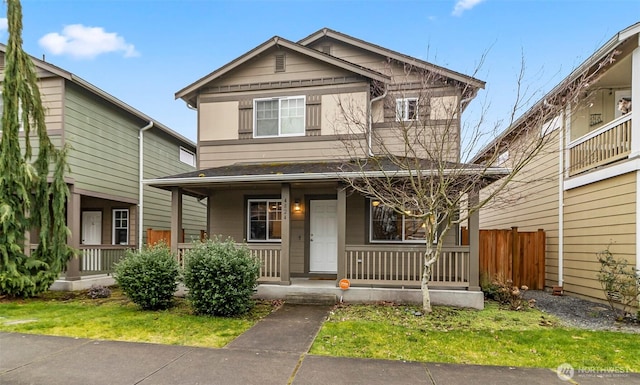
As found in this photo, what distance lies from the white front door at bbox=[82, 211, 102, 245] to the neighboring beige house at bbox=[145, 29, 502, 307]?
498 centimetres

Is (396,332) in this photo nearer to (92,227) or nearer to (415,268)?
(415,268)

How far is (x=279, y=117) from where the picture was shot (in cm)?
991

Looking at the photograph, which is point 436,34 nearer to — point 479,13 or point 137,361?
point 479,13

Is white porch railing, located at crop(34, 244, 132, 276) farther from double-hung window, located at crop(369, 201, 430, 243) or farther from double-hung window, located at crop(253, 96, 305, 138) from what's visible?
double-hung window, located at crop(369, 201, 430, 243)

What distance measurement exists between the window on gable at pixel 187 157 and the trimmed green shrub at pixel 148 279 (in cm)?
858

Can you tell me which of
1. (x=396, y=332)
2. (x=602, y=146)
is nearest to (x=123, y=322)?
(x=396, y=332)

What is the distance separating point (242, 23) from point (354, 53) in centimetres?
701

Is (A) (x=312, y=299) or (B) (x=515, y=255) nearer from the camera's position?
(A) (x=312, y=299)

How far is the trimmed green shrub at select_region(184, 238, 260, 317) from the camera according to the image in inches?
257

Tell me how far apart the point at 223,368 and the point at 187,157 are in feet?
42.0

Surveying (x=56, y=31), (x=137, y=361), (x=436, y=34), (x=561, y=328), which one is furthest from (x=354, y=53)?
(x=56, y=31)

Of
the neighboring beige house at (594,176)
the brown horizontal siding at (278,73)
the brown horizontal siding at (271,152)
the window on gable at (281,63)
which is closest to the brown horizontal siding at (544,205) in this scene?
the neighboring beige house at (594,176)

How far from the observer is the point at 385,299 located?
25.2ft

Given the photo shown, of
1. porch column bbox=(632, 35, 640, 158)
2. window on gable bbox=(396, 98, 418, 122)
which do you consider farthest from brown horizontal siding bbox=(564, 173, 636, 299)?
window on gable bbox=(396, 98, 418, 122)
